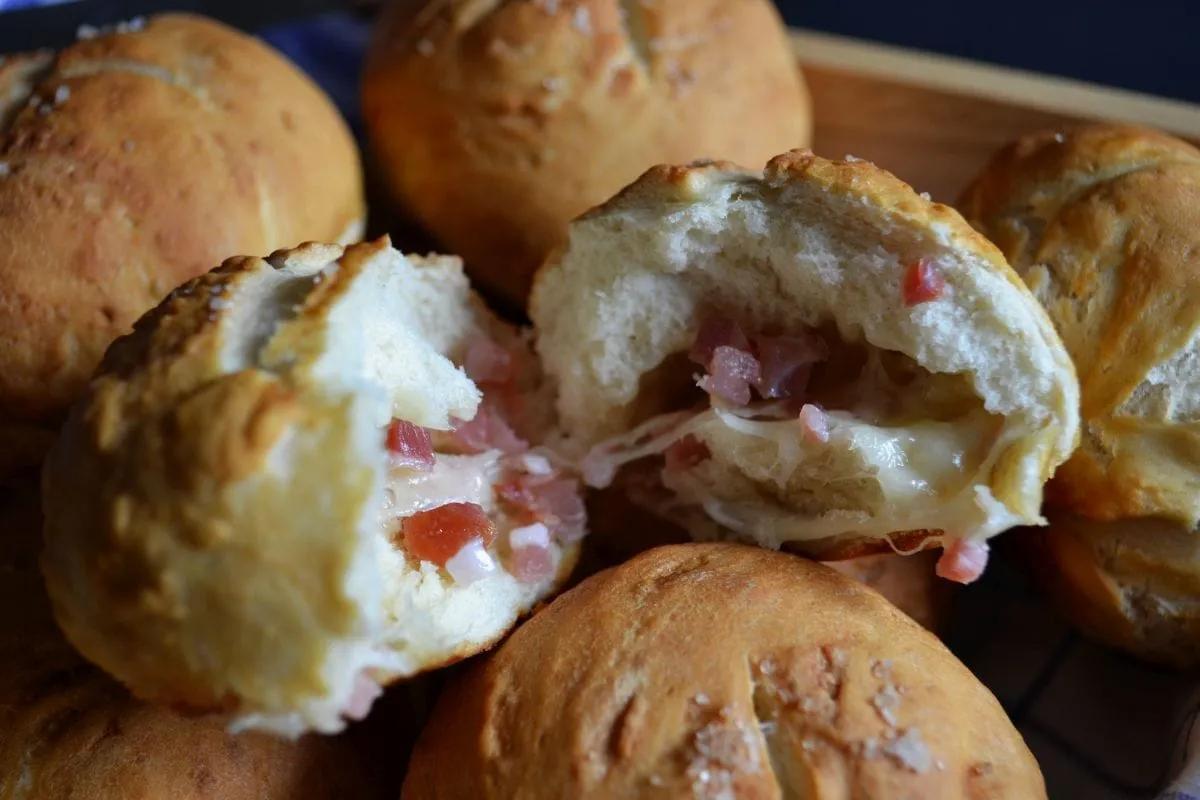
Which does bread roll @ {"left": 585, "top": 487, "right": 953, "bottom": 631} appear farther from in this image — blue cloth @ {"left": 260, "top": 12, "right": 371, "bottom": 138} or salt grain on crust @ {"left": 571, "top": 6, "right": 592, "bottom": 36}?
blue cloth @ {"left": 260, "top": 12, "right": 371, "bottom": 138}

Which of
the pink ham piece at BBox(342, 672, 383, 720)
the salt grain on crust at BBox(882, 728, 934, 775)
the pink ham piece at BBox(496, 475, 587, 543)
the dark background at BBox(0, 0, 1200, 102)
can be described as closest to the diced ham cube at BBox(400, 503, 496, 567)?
the pink ham piece at BBox(496, 475, 587, 543)

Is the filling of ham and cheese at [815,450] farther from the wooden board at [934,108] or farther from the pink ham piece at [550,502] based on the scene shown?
the wooden board at [934,108]

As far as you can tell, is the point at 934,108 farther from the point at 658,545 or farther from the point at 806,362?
the point at 658,545

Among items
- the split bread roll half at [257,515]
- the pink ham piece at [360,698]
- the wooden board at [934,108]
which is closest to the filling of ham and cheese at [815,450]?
the split bread roll half at [257,515]

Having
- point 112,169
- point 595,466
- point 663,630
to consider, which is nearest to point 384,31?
point 112,169

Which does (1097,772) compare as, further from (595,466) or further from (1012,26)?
(1012,26)

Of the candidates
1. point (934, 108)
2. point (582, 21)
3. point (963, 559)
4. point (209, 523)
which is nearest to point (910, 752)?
point (963, 559)

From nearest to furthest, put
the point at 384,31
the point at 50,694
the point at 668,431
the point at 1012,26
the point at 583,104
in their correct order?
1. the point at 50,694
2. the point at 668,431
3. the point at 583,104
4. the point at 384,31
5. the point at 1012,26
